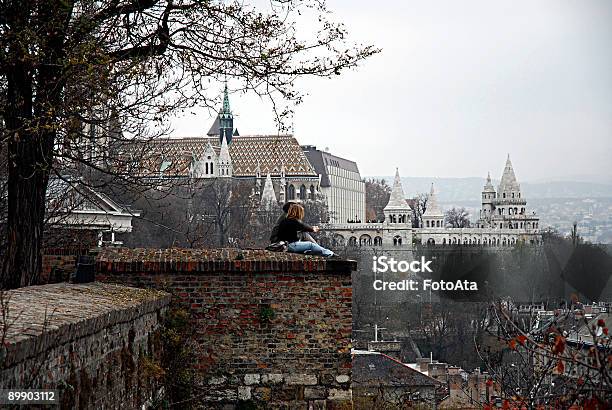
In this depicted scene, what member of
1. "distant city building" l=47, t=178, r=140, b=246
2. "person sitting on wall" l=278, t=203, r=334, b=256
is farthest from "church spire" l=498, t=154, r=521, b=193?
"person sitting on wall" l=278, t=203, r=334, b=256

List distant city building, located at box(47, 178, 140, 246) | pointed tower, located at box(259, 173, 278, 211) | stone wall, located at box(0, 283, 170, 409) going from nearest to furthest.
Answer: stone wall, located at box(0, 283, 170, 409), distant city building, located at box(47, 178, 140, 246), pointed tower, located at box(259, 173, 278, 211)

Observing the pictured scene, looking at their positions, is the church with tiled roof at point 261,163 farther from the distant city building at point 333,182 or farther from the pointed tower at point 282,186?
the distant city building at point 333,182

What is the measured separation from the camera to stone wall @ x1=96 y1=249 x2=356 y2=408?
34.8 feet

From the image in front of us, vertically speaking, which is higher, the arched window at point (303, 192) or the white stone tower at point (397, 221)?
the arched window at point (303, 192)

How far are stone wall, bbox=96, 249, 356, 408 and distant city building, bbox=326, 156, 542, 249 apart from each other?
14262cm

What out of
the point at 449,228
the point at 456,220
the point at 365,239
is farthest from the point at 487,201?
the point at 365,239

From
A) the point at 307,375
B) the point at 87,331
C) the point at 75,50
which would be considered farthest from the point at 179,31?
the point at 87,331

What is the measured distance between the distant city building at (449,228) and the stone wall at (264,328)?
143 metres

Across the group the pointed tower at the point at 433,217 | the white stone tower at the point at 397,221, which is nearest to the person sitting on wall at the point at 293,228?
the white stone tower at the point at 397,221

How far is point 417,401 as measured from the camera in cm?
3759

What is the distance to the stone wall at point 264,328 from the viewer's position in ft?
34.8

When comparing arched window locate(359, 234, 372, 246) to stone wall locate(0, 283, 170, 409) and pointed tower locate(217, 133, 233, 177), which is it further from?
stone wall locate(0, 283, 170, 409)

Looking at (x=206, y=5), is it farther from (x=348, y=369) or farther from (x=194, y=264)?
(x=348, y=369)

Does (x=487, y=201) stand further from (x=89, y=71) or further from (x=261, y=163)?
(x=89, y=71)
